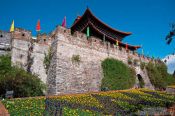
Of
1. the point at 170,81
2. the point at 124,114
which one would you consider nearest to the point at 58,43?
the point at 124,114

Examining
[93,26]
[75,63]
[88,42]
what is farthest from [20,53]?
[93,26]

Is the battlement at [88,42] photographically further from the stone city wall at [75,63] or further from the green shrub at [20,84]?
the green shrub at [20,84]

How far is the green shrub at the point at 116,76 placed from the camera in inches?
860

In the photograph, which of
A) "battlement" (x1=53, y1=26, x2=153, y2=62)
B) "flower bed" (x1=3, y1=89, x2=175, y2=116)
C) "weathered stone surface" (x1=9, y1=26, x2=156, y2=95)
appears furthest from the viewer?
"battlement" (x1=53, y1=26, x2=153, y2=62)

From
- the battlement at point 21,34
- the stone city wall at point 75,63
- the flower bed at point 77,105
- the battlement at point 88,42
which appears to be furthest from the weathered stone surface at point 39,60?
the flower bed at point 77,105

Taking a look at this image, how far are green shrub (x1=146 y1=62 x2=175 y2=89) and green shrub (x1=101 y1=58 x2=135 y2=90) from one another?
489cm

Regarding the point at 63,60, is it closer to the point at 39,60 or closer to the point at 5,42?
the point at 39,60

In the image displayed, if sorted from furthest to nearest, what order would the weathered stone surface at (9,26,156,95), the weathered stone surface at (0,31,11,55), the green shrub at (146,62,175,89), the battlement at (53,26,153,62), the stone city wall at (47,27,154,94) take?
the green shrub at (146,62,175,89)
the battlement at (53,26,153,62)
the stone city wall at (47,27,154,94)
the weathered stone surface at (9,26,156,95)
the weathered stone surface at (0,31,11,55)

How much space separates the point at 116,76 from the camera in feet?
74.9

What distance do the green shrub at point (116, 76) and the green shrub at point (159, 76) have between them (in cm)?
489

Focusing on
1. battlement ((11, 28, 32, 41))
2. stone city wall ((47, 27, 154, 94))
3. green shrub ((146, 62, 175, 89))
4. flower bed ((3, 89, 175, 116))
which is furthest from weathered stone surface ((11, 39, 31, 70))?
green shrub ((146, 62, 175, 89))

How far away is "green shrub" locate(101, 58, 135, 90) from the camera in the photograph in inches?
860

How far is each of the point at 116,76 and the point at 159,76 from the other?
9219mm

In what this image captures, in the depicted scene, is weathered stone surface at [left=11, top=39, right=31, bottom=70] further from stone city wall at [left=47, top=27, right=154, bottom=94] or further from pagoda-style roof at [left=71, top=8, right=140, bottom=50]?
pagoda-style roof at [left=71, top=8, right=140, bottom=50]
